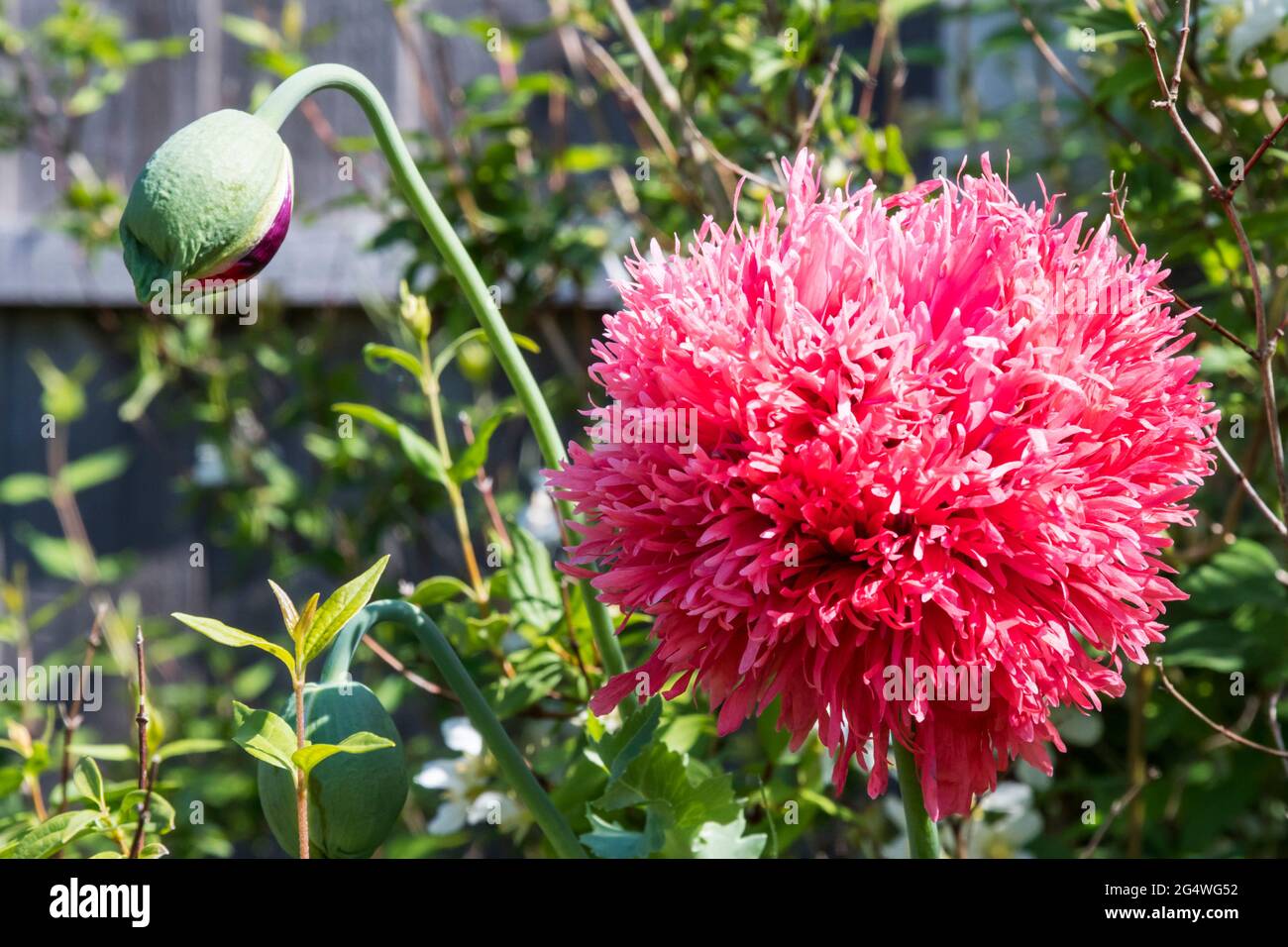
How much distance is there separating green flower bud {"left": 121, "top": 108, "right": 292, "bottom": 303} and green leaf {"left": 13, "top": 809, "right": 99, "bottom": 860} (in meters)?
0.24

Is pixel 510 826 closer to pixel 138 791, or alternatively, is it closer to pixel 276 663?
pixel 138 791

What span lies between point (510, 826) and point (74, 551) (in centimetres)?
120

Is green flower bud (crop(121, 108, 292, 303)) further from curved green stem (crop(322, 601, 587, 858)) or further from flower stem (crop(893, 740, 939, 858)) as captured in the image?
flower stem (crop(893, 740, 939, 858))

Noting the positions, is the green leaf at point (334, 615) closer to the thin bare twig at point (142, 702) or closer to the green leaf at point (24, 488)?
the thin bare twig at point (142, 702)

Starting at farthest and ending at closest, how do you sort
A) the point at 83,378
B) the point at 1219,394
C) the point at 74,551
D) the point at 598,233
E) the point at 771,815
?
the point at 83,378, the point at 74,551, the point at 598,233, the point at 1219,394, the point at 771,815

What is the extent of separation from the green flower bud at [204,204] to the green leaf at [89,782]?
25cm

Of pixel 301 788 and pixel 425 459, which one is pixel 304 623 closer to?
pixel 301 788

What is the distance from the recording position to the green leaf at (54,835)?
57 cm

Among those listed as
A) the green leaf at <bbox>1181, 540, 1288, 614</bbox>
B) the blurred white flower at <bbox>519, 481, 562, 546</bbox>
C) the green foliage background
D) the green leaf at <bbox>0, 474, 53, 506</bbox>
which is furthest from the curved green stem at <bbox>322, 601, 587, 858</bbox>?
the green leaf at <bbox>0, 474, 53, 506</bbox>

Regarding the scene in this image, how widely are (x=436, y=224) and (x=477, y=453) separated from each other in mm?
195

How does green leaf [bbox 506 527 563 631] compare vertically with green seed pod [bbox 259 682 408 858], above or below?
above

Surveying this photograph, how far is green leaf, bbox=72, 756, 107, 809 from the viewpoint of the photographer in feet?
2.02

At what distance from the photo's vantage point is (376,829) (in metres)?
0.57
